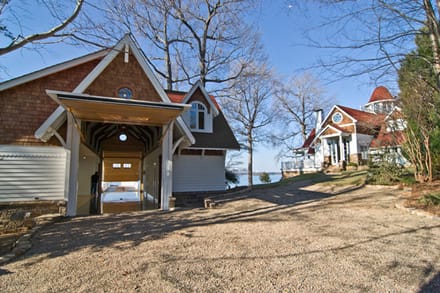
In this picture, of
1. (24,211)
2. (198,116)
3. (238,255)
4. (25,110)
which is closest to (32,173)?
(24,211)

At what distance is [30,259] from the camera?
419 centimetres

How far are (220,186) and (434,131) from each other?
31.8ft

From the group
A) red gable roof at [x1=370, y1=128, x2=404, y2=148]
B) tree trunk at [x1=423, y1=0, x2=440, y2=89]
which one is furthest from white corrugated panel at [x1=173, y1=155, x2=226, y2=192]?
tree trunk at [x1=423, y1=0, x2=440, y2=89]

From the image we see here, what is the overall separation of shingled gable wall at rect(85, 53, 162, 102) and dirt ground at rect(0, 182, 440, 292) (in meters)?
4.42

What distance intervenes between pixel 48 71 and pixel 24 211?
4835mm

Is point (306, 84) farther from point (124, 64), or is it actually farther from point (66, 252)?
point (66, 252)

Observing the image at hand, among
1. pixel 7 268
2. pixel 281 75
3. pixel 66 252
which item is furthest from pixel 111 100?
pixel 281 75

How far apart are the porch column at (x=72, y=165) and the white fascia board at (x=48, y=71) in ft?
6.15

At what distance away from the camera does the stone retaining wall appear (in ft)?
23.9

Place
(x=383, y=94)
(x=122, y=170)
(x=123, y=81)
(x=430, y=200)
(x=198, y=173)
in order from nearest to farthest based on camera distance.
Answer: (x=430, y=200)
(x=123, y=81)
(x=198, y=173)
(x=383, y=94)
(x=122, y=170)

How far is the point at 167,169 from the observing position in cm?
912

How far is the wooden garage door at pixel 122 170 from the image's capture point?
22.7m

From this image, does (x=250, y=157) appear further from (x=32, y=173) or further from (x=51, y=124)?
(x=32, y=173)

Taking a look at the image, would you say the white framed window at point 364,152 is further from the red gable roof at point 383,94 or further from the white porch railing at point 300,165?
the red gable roof at point 383,94
